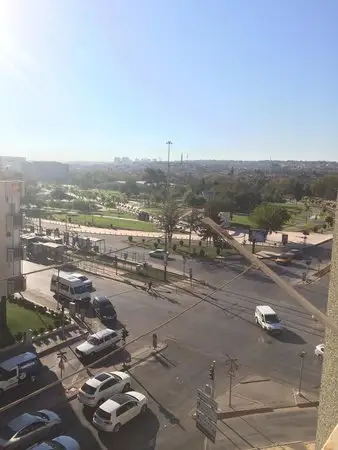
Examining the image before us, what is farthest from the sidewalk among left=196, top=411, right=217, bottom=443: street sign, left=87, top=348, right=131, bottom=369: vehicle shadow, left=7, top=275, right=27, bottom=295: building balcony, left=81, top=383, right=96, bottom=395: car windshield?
left=7, top=275, right=27, bottom=295: building balcony

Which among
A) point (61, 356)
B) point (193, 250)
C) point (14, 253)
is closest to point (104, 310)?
point (14, 253)

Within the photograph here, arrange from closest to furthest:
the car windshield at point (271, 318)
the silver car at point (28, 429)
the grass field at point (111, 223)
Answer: the silver car at point (28, 429) → the car windshield at point (271, 318) → the grass field at point (111, 223)

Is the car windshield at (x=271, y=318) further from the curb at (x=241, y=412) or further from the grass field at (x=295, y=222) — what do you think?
the grass field at (x=295, y=222)

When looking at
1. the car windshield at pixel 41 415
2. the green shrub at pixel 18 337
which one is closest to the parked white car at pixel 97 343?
the green shrub at pixel 18 337

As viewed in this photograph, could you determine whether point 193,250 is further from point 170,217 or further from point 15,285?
point 15,285

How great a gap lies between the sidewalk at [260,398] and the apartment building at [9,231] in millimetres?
6687

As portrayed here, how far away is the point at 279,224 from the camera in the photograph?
2717 centimetres

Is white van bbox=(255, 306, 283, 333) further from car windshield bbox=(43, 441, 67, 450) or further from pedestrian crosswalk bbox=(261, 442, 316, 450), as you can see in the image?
car windshield bbox=(43, 441, 67, 450)

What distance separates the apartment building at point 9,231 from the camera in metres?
12.0

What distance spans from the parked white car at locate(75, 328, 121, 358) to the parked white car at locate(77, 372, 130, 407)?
189cm

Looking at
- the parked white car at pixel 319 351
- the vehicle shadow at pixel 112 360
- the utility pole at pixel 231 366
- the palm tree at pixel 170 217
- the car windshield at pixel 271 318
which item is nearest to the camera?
the utility pole at pixel 231 366

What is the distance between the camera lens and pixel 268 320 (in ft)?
44.4

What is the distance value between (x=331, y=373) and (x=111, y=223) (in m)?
32.3

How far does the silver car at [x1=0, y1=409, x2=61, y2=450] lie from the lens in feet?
24.6
